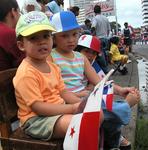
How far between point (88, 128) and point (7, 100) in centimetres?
83

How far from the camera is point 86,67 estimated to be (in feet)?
11.7

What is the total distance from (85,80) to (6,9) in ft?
2.95

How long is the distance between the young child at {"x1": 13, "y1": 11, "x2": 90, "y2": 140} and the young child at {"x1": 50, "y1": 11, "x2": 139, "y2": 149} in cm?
52

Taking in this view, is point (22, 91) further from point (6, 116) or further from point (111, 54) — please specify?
point (111, 54)

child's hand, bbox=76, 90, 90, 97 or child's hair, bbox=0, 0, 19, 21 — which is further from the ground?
child's hair, bbox=0, 0, 19, 21

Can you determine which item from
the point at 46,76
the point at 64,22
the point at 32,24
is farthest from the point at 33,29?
the point at 64,22

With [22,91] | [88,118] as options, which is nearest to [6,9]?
[22,91]

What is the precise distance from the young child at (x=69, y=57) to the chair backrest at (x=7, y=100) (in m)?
0.62

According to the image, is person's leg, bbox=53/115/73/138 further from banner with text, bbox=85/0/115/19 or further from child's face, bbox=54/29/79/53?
banner with text, bbox=85/0/115/19

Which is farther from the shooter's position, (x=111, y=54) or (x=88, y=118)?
(x=111, y=54)

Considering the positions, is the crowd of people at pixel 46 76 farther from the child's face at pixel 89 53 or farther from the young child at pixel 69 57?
the child's face at pixel 89 53

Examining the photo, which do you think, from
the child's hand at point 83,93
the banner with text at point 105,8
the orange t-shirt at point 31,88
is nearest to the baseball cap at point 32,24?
the orange t-shirt at point 31,88

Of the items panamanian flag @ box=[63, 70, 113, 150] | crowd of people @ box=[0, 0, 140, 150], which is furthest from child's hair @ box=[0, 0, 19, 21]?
panamanian flag @ box=[63, 70, 113, 150]

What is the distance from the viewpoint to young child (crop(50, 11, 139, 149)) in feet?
11.2
